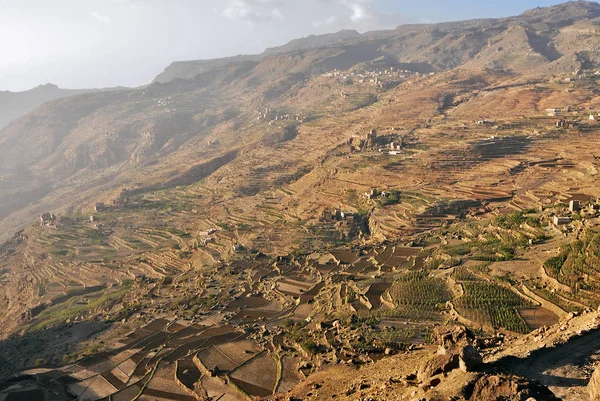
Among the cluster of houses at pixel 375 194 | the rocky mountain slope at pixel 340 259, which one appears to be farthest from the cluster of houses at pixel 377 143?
the cluster of houses at pixel 375 194

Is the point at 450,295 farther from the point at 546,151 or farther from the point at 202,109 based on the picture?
the point at 202,109

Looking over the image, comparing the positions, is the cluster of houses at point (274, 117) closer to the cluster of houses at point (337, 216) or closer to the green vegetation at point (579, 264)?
the cluster of houses at point (337, 216)

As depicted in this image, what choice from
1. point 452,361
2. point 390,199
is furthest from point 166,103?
point 452,361

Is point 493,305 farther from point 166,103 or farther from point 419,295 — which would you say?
point 166,103

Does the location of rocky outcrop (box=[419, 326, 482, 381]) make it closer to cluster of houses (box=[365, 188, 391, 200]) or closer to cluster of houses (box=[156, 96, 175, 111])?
cluster of houses (box=[365, 188, 391, 200])

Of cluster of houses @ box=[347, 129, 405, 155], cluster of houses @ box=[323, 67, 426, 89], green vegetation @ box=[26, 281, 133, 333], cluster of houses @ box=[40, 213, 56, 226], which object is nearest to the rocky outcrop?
green vegetation @ box=[26, 281, 133, 333]

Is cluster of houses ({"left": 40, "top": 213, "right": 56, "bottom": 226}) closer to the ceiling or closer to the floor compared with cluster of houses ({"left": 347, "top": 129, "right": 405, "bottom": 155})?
closer to the floor

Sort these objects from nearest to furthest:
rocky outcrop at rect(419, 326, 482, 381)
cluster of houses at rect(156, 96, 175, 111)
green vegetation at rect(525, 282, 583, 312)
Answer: rocky outcrop at rect(419, 326, 482, 381), green vegetation at rect(525, 282, 583, 312), cluster of houses at rect(156, 96, 175, 111)
